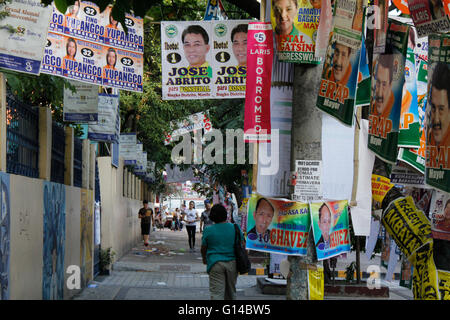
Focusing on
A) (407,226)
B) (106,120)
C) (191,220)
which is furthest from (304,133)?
(191,220)

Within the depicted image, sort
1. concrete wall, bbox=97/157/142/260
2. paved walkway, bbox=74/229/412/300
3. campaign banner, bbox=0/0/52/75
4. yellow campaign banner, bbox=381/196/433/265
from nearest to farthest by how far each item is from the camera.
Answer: yellow campaign banner, bbox=381/196/433/265, campaign banner, bbox=0/0/52/75, paved walkway, bbox=74/229/412/300, concrete wall, bbox=97/157/142/260

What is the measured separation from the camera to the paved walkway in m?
12.6

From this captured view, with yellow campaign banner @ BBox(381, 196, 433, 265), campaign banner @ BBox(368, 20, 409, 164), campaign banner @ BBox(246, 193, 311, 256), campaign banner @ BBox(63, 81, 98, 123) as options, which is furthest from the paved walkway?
yellow campaign banner @ BBox(381, 196, 433, 265)

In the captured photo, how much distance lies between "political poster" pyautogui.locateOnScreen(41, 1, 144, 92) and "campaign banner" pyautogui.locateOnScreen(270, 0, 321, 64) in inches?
153

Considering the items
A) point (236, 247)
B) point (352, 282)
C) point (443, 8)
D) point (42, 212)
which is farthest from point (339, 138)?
point (352, 282)

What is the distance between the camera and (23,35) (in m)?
7.41

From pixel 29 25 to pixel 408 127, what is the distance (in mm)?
4383

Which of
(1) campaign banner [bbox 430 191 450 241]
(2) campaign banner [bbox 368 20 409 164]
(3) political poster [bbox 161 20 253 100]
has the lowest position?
(1) campaign banner [bbox 430 191 450 241]

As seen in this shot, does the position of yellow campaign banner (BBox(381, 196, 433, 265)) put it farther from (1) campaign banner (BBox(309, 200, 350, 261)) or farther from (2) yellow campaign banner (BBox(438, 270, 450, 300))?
(1) campaign banner (BBox(309, 200, 350, 261))

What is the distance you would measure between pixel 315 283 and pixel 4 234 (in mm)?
3400

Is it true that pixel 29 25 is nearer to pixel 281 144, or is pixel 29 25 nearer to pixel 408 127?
pixel 281 144

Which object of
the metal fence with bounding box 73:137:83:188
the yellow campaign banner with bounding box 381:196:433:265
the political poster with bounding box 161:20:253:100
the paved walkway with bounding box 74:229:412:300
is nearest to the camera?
the yellow campaign banner with bounding box 381:196:433:265

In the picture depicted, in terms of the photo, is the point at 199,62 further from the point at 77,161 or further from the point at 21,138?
the point at 21,138

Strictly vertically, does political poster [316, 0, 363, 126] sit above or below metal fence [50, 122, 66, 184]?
above
